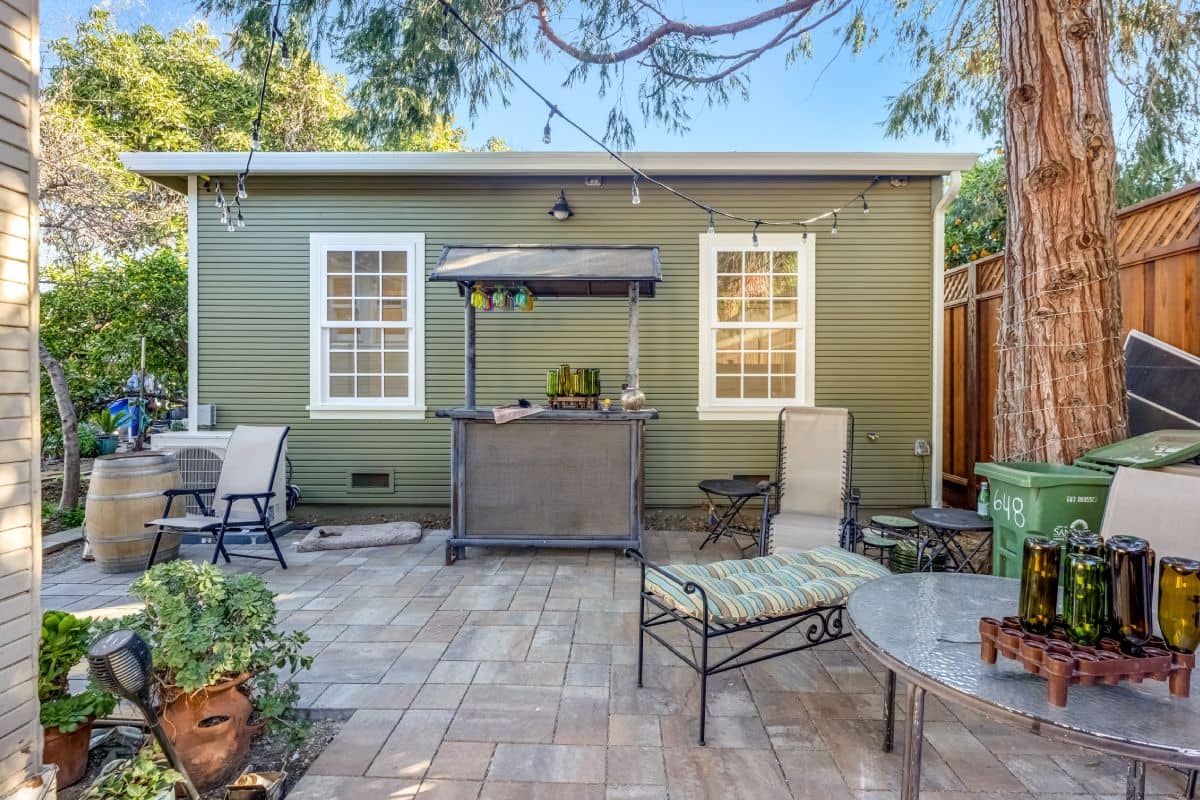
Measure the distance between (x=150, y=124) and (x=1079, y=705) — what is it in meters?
15.7

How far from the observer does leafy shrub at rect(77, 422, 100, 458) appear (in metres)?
7.80

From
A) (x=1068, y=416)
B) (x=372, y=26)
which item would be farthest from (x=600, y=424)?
(x=372, y=26)

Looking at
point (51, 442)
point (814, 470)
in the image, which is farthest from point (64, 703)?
point (51, 442)

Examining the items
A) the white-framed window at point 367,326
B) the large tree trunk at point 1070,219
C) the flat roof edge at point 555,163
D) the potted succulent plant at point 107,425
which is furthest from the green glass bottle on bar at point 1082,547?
the potted succulent plant at point 107,425

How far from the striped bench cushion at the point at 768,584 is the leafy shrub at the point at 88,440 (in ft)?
29.2

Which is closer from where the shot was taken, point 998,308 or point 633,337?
point 633,337

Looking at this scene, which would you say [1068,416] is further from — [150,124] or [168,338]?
[150,124]

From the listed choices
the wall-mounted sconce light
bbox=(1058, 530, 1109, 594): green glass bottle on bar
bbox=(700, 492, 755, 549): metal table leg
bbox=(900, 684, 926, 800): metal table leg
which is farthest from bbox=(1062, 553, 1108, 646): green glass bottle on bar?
the wall-mounted sconce light

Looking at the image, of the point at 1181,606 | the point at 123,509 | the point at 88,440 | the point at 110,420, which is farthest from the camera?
the point at 88,440

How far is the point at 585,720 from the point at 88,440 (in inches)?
354

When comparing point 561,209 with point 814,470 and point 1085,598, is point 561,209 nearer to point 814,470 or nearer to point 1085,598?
point 814,470

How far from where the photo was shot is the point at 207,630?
1.86 m

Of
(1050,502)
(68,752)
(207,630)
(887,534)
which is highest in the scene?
(1050,502)

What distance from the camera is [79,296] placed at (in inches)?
257
